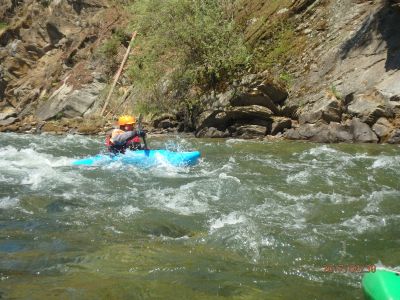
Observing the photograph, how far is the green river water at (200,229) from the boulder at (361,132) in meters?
1.82

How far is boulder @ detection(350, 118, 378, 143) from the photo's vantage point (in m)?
11.5

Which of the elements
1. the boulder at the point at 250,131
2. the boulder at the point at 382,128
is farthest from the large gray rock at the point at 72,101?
the boulder at the point at 382,128

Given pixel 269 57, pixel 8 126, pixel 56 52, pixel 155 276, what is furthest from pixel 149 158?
pixel 56 52

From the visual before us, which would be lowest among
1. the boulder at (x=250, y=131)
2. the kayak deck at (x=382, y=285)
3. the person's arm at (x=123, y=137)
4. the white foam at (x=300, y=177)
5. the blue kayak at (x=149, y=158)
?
the kayak deck at (x=382, y=285)

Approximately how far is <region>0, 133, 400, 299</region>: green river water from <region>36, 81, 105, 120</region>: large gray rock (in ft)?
48.0

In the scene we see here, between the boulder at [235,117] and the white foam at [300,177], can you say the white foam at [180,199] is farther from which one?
the boulder at [235,117]

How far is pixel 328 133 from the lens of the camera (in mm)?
12266

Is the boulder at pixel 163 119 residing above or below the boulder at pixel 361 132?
above

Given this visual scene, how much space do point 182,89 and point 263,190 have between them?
36.1ft

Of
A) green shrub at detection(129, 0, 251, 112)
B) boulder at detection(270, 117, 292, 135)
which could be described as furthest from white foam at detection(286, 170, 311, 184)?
green shrub at detection(129, 0, 251, 112)

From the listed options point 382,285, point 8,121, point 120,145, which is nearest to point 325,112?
point 120,145

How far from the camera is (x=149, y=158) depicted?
9.98 meters

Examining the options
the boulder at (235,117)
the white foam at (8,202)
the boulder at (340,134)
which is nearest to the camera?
the white foam at (8,202)

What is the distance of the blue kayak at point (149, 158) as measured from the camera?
32.1 feet
